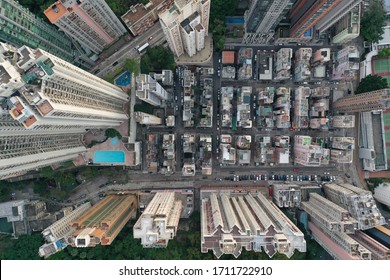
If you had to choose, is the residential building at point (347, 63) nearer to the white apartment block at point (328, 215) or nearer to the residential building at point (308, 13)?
the residential building at point (308, 13)

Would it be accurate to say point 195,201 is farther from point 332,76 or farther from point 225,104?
point 332,76

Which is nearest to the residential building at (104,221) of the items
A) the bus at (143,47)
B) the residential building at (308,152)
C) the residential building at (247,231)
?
the residential building at (247,231)

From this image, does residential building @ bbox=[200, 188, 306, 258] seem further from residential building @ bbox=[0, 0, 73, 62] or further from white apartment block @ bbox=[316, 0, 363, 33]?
residential building @ bbox=[0, 0, 73, 62]

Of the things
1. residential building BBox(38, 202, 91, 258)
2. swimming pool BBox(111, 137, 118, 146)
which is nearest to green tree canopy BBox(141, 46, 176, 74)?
swimming pool BBox(111, 137, 118, 146)

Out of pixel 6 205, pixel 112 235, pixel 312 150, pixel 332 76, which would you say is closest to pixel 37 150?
pixel 112 235

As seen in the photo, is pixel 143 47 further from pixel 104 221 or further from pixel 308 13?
pixel 104 221
